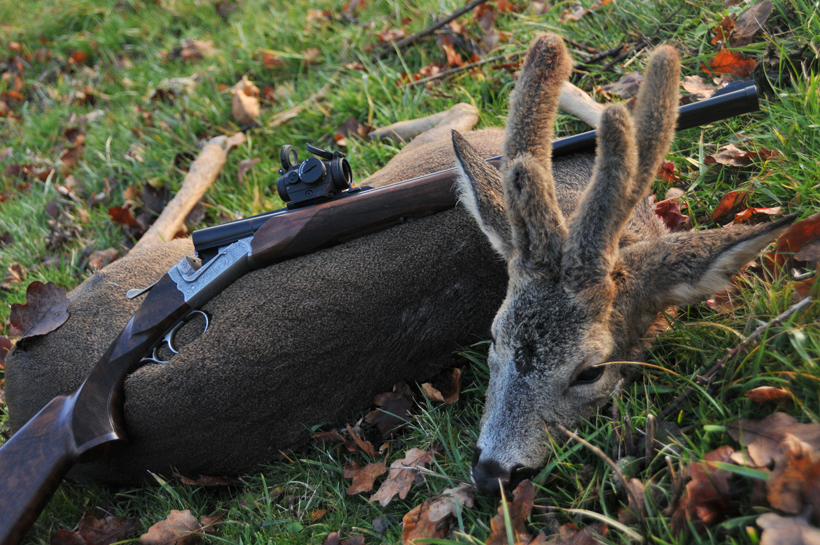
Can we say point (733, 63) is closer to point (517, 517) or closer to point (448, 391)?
point (448, 391)

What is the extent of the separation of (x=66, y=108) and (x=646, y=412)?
8.41m

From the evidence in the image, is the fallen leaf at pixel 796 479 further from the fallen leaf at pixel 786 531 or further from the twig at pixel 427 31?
the twig at pixel 427 31

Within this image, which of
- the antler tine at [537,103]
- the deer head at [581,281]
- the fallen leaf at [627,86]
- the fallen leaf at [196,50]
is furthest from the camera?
the fallen leaf at [196,50]

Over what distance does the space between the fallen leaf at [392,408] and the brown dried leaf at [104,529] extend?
158 centimetres

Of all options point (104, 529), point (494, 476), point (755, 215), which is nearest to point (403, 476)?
point (494, 476)

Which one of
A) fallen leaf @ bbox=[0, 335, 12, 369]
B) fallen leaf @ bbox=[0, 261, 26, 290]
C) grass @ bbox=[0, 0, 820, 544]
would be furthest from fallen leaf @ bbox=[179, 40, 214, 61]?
fallen leaf @ bbox=[0, 335, 12, 369]

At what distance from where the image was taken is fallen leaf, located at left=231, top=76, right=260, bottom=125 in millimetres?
6488

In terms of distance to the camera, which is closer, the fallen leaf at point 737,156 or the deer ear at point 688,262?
the deer ear at point 688,262

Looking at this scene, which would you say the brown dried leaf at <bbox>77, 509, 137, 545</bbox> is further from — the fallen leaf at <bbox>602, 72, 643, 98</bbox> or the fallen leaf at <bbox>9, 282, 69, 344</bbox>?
the fallen leaf at <bbox>602, 72, 643, 98</bbox>

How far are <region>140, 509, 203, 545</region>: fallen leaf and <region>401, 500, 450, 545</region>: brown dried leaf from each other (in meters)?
1.28

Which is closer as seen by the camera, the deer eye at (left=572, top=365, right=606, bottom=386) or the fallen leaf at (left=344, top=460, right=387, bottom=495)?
the deer eye at (left=572, top=365, right=606, bottom=386)

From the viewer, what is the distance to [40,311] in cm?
376

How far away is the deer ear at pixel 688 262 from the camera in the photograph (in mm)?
2289

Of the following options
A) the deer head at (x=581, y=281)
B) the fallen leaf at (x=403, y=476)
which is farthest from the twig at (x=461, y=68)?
the fallen leaf at (x=403, y=476)
